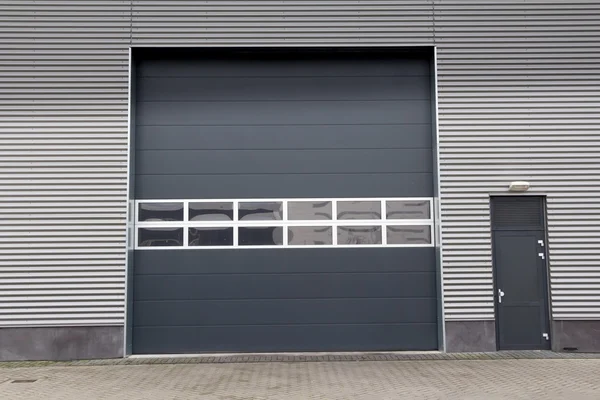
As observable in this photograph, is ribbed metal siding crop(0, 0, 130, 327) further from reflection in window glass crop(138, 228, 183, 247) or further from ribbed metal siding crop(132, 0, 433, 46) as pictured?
ribbed metal siding crop(132, 0, 433, 46)

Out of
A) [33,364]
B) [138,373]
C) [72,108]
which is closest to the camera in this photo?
[138,373]

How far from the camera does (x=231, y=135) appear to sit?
→ 418 inches

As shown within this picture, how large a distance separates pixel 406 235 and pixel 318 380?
3426mm

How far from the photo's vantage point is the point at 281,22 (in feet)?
34.1

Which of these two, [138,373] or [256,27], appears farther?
[256,27]

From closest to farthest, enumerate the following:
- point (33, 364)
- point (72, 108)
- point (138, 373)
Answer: point (138, 373) < point (33, 364) < point (72, 108)

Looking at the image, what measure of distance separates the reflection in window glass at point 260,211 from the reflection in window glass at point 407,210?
203 centimetres

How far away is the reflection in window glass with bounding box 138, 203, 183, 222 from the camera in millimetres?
10398

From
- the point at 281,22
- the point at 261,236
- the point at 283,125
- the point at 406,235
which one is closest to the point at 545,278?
the point at 406,235

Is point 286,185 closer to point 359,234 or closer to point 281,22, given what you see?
point 359,234

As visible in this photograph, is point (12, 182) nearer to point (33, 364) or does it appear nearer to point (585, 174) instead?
point (33, 364)

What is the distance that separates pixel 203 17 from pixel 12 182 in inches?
177

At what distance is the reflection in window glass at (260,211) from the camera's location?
411 inches

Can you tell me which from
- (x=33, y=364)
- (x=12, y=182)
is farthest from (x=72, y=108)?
(x=33, y=364)
